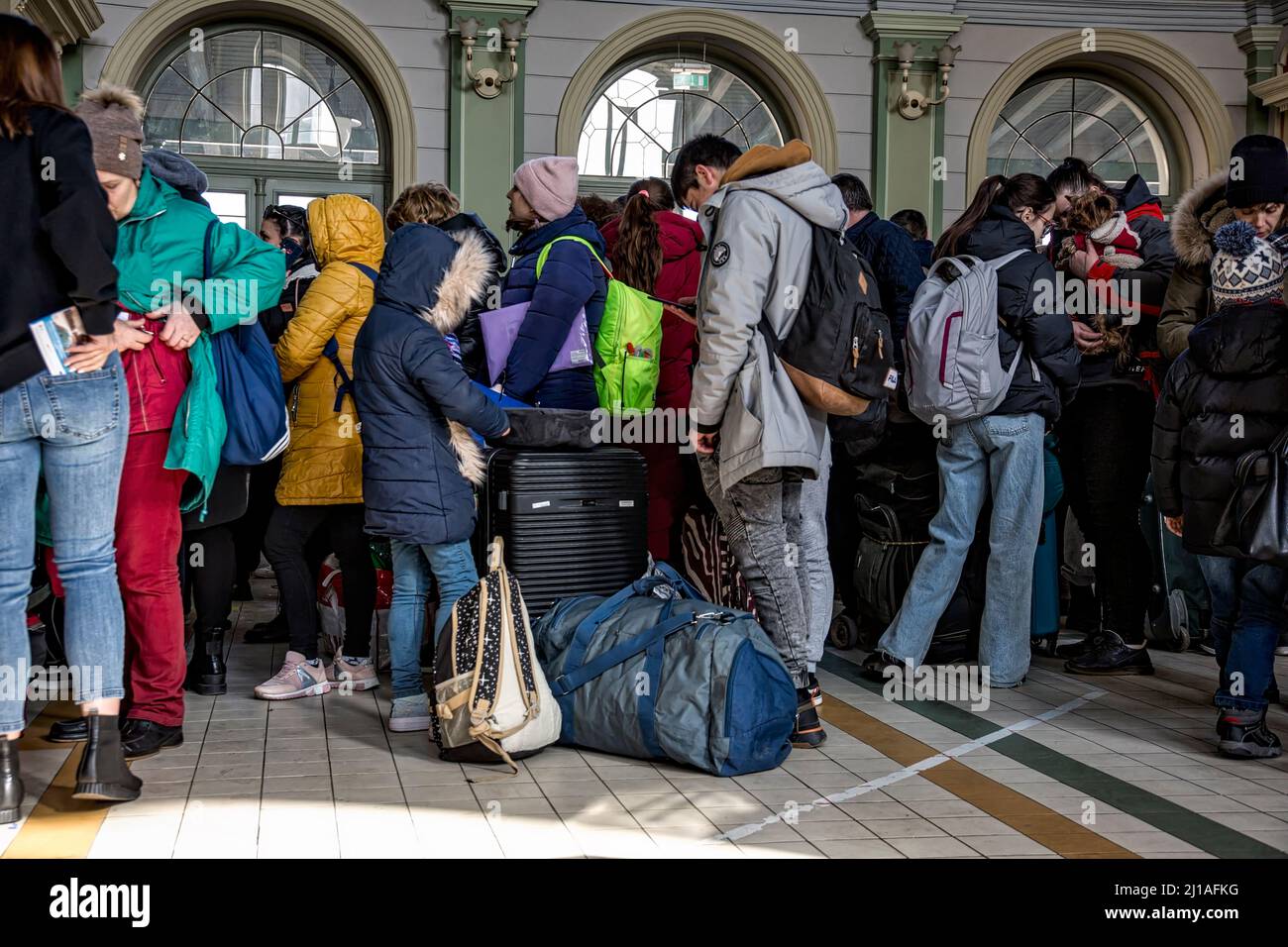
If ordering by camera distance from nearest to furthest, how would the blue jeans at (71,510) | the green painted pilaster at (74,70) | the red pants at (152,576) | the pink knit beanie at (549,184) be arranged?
1. the blue jeans at (71,510)
2. the red pants at (152,576)
3. the pink knit beanie at (549,184)
4. the green painted pilaster at (74,70)

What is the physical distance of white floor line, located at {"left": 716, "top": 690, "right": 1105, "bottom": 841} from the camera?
3.04 m

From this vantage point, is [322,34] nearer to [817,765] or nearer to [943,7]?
[943,7]

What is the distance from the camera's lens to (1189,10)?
9.96 meters

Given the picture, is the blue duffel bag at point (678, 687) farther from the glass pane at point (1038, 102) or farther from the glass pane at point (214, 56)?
the glass pane at point (1038, 102)

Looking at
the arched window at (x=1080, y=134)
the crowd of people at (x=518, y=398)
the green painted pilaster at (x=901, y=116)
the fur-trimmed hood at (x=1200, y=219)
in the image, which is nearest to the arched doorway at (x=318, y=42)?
the green painted pilaster at (x=901, y=116)

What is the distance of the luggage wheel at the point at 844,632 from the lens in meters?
5.45

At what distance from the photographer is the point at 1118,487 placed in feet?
16.6

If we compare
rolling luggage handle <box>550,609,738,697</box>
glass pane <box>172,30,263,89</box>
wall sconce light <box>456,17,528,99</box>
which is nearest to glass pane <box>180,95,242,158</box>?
glass pane <box>172,30,263,89</box>

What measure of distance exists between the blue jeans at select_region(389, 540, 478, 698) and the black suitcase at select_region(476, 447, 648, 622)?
0.30m

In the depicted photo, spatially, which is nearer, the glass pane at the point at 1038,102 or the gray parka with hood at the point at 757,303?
the gray parka with hood at the point at 757,303

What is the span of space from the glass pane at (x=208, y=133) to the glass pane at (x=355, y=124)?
70 centimetres

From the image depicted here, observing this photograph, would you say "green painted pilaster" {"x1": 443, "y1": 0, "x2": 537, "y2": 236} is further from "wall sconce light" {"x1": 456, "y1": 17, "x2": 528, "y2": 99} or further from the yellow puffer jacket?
the yellow puffer jacket

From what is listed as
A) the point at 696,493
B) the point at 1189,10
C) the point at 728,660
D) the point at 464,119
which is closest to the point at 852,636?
the point at 696,493
